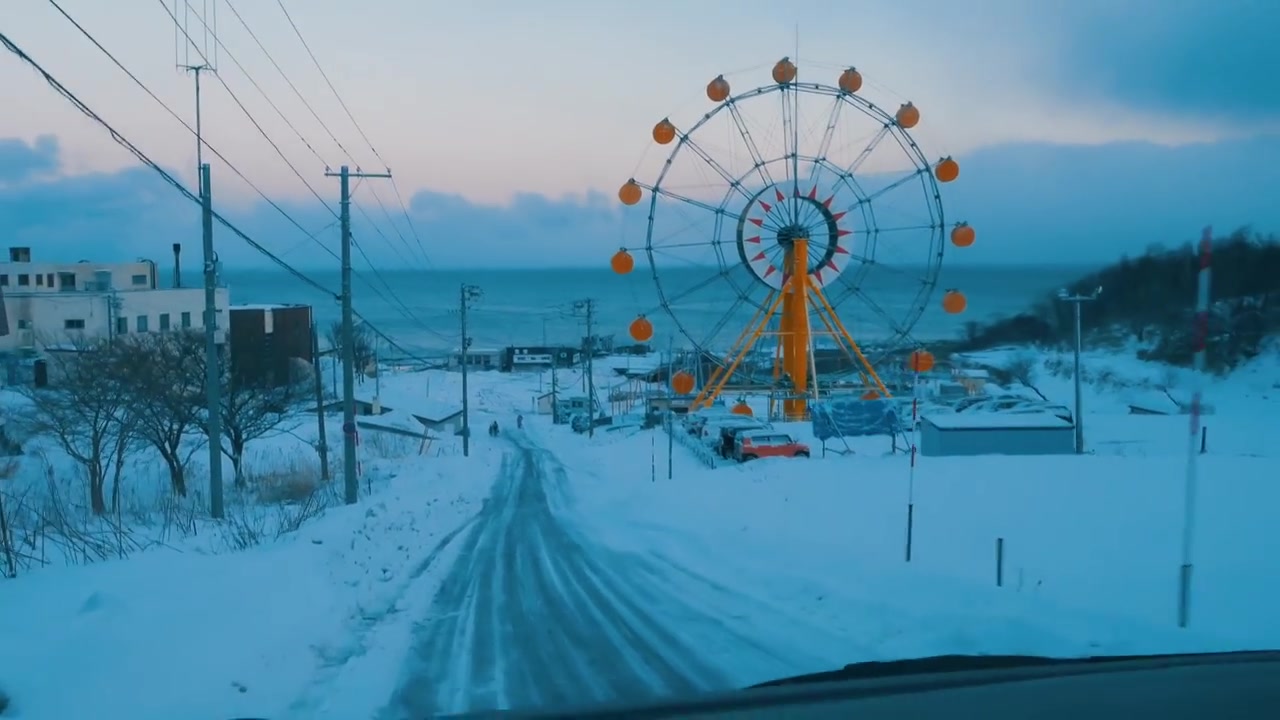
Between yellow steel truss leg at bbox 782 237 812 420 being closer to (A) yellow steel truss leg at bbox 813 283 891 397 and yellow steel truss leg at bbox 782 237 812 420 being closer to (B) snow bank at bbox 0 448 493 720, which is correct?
(A) yellow steel truss leg at bbox 813 283 891 397

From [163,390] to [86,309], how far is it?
20702mm

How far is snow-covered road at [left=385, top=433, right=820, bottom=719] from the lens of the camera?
672 centimetres

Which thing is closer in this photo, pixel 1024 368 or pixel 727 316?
pixel 727 316

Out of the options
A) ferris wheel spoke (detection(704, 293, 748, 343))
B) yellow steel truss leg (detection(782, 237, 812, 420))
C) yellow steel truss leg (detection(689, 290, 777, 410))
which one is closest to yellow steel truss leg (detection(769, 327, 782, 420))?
yellow steel truss leg (detection(782, 237, 812, 420))

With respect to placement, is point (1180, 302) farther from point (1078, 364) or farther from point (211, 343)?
point (211, 343)

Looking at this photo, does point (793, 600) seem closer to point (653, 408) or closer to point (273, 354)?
point (273, 354)

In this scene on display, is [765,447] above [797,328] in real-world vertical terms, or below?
below

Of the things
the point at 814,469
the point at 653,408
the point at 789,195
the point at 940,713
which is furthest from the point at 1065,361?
the point at 940,713

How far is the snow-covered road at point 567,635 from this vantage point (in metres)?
6.72

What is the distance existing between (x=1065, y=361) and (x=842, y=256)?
879 centimetres

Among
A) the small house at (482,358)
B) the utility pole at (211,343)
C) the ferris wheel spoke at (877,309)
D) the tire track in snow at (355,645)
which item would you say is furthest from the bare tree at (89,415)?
the small house at (482,358)

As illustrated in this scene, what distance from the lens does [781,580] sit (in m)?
10.1

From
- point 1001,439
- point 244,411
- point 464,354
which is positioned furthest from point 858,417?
point 464,354

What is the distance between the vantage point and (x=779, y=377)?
26609 mm
